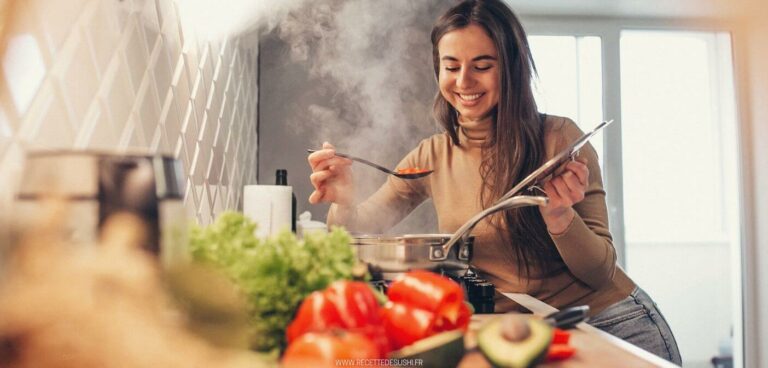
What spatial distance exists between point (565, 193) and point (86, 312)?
1.07 metres

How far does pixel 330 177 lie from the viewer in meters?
1.71

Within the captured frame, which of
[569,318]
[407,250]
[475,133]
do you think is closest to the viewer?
[569,318]

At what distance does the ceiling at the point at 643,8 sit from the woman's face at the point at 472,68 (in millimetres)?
1515

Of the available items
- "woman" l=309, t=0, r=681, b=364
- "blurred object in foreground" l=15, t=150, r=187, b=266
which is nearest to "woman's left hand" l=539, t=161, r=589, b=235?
"woman" l=309, t=0, r=681, b=364

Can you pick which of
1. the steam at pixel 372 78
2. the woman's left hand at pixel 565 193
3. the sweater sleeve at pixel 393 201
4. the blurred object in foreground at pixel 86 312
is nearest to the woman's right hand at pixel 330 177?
the sweater sleeve at pixel 393 201

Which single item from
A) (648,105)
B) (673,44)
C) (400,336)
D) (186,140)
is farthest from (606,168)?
(400,336)

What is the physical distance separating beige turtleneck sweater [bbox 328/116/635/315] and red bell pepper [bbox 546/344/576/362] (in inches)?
18.8

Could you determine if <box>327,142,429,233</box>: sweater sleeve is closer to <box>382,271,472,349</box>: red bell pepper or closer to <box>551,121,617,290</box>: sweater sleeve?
<box>551,121,617,290</box>: sweater sleeve

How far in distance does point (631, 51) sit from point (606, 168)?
77 cm

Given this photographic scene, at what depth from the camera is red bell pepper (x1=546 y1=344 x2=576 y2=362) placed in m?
0.78

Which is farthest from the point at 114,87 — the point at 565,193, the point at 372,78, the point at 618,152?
the point at 618,152

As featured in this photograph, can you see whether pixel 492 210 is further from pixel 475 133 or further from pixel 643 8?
pixel 643 8

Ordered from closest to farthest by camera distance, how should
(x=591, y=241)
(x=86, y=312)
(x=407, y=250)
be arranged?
1. (x=86, y=312)
2. (x=407, y=250)
3. (x=591, y=241)

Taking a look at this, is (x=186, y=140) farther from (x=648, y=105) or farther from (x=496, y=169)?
(x=648, y=105)
